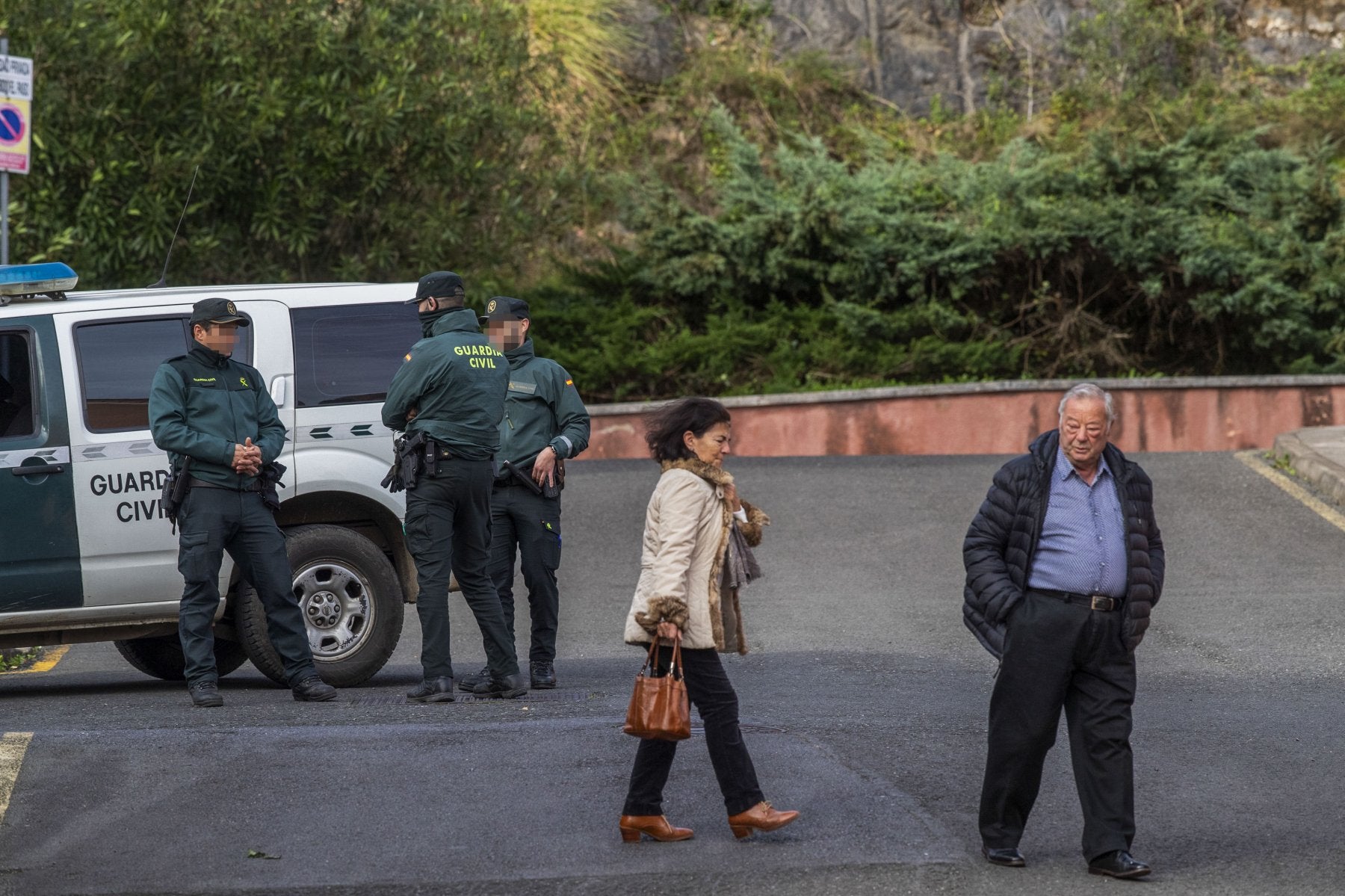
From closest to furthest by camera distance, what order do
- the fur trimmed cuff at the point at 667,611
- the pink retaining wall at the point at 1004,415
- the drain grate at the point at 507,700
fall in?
the fur trimmed cuff at the point at 667,611
the drain grate at the point at 507,700
the pink retaining wall at the point at 1004,415

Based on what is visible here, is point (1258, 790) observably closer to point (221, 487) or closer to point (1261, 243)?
point (221, 487)

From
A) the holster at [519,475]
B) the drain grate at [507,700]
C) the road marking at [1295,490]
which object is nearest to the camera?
the drain grate at [507,700]

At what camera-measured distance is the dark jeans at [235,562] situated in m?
7.90

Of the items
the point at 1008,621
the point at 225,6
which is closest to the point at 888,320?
the point at 225,6

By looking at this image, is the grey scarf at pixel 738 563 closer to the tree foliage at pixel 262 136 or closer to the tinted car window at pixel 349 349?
the tinted car window at pixel 349 349

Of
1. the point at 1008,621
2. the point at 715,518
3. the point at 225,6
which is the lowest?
the point at 1008,621

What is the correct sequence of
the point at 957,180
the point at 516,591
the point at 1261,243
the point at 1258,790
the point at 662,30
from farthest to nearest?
the point at 662,30, the point at 957,180, the point at 1261,243, the point at 516,591, the point at 1258,790

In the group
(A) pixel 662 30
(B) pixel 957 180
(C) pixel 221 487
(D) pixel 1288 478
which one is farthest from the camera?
(A) pixel 662 30

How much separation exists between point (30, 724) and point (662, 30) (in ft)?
73.6

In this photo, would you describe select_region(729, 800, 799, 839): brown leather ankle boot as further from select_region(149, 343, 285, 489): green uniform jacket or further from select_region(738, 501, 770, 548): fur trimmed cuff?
select_region(149, 343, 285, 489): green uniform jacket

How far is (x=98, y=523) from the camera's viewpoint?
827 centimetres

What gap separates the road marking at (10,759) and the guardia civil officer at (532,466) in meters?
2.20

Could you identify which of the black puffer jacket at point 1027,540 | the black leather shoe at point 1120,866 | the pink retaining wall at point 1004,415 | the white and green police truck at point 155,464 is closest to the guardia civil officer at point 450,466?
the white and green police truck at point 155,464

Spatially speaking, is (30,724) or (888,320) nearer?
(30,724)
